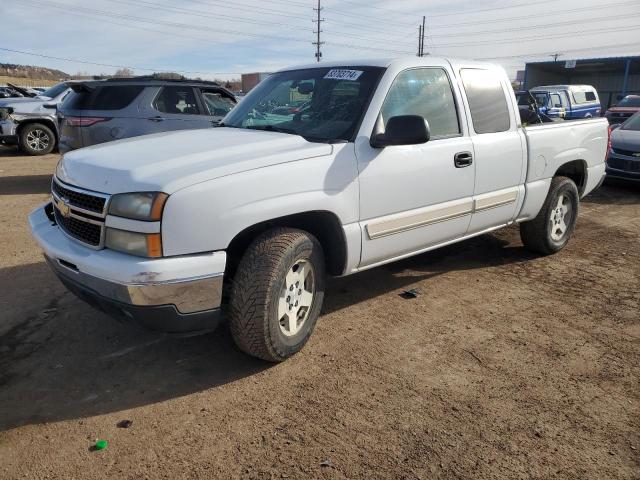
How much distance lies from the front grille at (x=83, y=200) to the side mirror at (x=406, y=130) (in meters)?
1.79

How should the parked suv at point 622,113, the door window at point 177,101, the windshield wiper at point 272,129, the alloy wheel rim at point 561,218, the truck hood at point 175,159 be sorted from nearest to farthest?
the truck hood at point 175,159
the windshield wiper at point 272,129
the alloy wheel rim at point 561,218
the door window at point 177,101
the parked suv at point 622,113

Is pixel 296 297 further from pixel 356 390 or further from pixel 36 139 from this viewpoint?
pixel 36 139

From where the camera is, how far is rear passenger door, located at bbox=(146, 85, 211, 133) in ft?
28.0

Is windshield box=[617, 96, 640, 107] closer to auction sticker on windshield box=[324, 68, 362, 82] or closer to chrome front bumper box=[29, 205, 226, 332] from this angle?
auction sticker on windshield box=[324, 68, 362, 82]

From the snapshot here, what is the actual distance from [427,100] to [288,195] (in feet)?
5.35

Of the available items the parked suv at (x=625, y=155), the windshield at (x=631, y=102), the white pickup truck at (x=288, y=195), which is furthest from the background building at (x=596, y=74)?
the white pickup truck at (x=288, y=195)

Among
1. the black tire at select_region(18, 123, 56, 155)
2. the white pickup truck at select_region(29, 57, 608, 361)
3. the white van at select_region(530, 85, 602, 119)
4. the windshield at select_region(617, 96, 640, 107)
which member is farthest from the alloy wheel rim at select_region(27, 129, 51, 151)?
the windshield at select_region(617, 96, 640, 107)

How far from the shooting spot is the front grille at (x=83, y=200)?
2918 millimetres

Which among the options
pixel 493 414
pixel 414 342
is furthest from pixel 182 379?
pixel 493 414

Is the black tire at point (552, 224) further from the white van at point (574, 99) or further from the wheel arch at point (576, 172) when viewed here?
the white van at point (574, 99)

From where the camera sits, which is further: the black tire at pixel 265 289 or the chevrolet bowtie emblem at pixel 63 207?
the chevrolet bowtie emblem at pixel 63 207

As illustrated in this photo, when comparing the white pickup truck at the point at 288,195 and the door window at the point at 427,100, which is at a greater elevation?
the door window at the point at 427,100

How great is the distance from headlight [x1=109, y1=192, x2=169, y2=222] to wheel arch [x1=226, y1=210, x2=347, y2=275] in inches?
20.1

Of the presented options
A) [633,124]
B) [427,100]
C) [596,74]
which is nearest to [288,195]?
[427,100]
